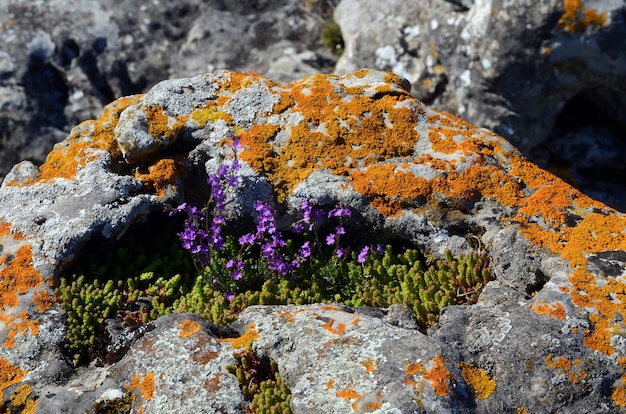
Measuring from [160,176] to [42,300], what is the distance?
1.58 metres

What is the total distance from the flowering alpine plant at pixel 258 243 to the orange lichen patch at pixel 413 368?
1838mm

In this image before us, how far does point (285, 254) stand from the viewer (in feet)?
21.9

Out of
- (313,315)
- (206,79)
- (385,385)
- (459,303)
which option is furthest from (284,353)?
(206,79)

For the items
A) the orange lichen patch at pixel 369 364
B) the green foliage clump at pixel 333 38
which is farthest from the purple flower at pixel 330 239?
the green foliage clump at pixel 333 38

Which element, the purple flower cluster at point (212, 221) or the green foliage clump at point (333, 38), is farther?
the green foliage clump at point (333, 38)

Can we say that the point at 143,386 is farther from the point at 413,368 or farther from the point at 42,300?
the point at 413,368

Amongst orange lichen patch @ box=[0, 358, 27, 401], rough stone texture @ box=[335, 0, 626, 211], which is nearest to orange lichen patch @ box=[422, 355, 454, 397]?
orange lichen patch @ box=[0, 358, 27, 401]

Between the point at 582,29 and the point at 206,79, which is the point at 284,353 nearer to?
the point at 206,79

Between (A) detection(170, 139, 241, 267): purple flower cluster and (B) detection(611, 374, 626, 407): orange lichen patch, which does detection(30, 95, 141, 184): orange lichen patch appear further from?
(B) detection(611, 374, 626, 407): orange lichen patch

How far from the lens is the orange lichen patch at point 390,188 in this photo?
6270 mm

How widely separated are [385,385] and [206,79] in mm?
4068

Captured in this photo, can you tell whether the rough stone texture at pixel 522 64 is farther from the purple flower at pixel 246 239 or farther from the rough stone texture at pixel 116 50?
the purple flower at pixel 246 239

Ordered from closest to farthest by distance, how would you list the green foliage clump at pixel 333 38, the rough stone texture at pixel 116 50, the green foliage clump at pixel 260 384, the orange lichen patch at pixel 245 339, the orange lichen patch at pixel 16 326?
the green foliage clump at pixel 260 384 < the orange lichen patch at pixel 245 339 < the orange lichen patch at pixel 16 326 < the rough stone texture at pixel 116 50 < the green foliage clump at pixel 333 38

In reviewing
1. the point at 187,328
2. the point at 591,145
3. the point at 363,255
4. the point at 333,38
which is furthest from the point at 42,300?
the point at 591,145
